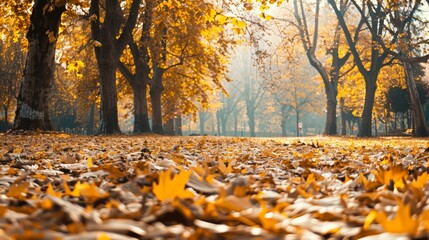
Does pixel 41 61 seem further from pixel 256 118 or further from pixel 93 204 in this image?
pixel 256 118

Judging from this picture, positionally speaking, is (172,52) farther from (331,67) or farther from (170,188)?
(170,188)

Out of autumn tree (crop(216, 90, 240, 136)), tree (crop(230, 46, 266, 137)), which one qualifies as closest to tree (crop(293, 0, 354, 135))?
tree (crop(230, 46, 266, 137))

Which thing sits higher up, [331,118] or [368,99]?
[368,99]

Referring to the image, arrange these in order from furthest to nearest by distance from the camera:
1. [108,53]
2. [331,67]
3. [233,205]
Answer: [331,67]
[108,53]
[233,205]

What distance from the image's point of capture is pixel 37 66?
1109cm

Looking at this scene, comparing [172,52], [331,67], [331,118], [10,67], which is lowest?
[331,118]

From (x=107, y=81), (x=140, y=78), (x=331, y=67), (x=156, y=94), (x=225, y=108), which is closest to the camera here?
(x=107, y=81)

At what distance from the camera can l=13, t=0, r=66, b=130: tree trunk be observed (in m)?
11.0

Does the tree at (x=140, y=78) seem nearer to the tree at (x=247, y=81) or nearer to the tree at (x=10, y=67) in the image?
the tree at (x=10, y=67)

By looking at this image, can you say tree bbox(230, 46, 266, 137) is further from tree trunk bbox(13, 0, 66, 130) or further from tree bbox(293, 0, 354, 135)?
tree trunk bbox(13, 0, 66, 130)

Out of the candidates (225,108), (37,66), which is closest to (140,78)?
(37,66)

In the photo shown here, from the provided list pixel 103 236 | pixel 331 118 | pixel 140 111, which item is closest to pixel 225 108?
pixel 331 118

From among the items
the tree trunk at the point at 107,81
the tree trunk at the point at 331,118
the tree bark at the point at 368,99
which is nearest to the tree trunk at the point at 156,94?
the tree trunk at the point at 107,81

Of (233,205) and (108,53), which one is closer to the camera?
(233,205)
